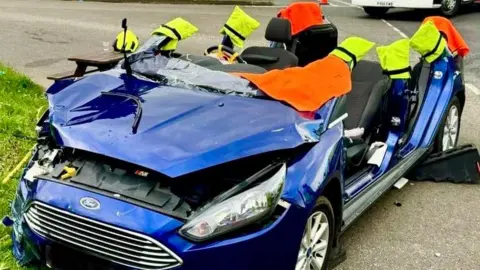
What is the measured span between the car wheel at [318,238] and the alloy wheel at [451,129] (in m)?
2.54

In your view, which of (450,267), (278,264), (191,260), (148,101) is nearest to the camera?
(191,260)

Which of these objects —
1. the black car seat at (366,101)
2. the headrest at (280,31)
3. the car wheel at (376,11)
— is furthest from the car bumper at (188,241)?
the car wheel at (376,11)

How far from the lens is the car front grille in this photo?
2885mm

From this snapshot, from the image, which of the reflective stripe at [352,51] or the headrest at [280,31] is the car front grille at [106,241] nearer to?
the reflective stripe at [352,51]

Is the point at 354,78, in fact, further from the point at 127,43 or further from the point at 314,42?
the point at 127,43

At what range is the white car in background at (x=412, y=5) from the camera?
15.1 metres

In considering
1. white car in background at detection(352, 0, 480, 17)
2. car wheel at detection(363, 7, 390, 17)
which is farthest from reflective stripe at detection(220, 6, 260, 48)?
car wheel at detection(363, 7, 390, 17)

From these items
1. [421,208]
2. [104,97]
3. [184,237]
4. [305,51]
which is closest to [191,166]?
[184,237]

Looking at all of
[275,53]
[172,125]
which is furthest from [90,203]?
[275,53]

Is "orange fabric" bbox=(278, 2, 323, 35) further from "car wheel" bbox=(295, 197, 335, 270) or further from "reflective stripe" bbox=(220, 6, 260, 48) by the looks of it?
"car wheel" bbox=(295, 197, 335, 270)

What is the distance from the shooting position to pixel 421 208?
508 cm

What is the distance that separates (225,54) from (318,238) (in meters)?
2.02

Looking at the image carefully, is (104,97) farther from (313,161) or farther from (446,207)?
(446,207)

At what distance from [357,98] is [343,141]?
65.3 inches
